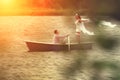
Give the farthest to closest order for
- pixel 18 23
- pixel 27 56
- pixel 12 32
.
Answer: pixel 18 23 < pixel 12 32 < pixel 27 56

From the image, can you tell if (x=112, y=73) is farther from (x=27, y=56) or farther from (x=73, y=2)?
(x=27, y=56)

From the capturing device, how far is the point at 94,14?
0.61 meters

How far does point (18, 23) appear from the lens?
13.2m

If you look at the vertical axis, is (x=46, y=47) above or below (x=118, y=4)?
above

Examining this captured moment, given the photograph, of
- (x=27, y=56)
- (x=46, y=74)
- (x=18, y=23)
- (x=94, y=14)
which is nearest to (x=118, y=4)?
(x=94, y=14)

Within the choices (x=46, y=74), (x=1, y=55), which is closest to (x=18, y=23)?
(x=1, y=55)

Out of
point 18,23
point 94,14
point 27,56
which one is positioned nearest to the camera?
point 94,14

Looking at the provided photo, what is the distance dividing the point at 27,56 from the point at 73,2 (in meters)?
6.75

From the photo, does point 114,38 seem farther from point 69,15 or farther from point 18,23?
point 18,23

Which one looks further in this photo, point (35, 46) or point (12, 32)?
point (12, 32)

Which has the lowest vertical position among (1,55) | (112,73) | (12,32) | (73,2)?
(112,73)

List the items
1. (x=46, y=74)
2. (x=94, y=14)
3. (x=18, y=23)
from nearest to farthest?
(x=94, y=14)
(x=46, y=74)
(x=18, y=23)

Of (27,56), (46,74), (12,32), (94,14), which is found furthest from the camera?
(12,32)

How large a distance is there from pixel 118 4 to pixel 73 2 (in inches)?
3.1
